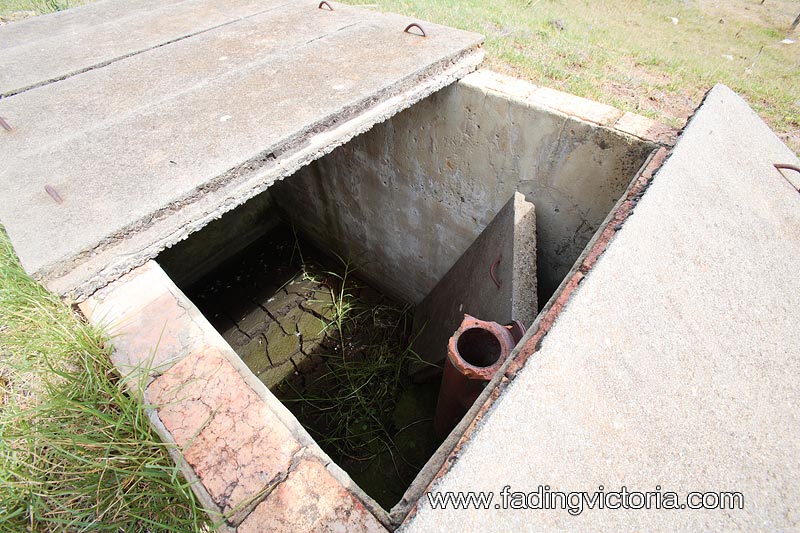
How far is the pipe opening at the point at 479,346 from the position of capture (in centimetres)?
217

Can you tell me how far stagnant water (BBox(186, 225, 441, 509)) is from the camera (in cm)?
322

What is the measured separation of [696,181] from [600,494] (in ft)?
4.79

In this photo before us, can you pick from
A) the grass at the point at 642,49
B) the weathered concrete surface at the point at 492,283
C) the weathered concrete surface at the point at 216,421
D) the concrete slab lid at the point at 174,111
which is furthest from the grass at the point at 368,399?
the grass at the point at 642,49

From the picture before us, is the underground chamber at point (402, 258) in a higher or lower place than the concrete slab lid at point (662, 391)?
lower

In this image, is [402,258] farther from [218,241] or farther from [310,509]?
[310,509]

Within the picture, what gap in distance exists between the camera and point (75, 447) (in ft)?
4.19

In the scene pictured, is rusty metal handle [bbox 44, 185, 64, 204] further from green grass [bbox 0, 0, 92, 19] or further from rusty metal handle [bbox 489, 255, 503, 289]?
green grass [bbox 0, 0, 92, 19]

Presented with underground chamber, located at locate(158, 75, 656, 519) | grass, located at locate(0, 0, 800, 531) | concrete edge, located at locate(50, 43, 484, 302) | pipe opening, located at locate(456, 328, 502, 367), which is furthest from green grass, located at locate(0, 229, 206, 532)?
pipe opening, located at locate(456, 328, 502, 367)

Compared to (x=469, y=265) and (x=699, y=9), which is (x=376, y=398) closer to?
(x=469, y=265)

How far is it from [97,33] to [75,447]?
10.7 feet

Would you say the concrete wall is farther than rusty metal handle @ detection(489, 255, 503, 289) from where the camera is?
Yes

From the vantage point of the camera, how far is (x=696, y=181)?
1748 millimetres

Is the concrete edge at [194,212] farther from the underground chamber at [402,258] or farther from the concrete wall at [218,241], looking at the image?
the concrete wall at [218,241]

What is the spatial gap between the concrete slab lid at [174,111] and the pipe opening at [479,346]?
50.4 inches
